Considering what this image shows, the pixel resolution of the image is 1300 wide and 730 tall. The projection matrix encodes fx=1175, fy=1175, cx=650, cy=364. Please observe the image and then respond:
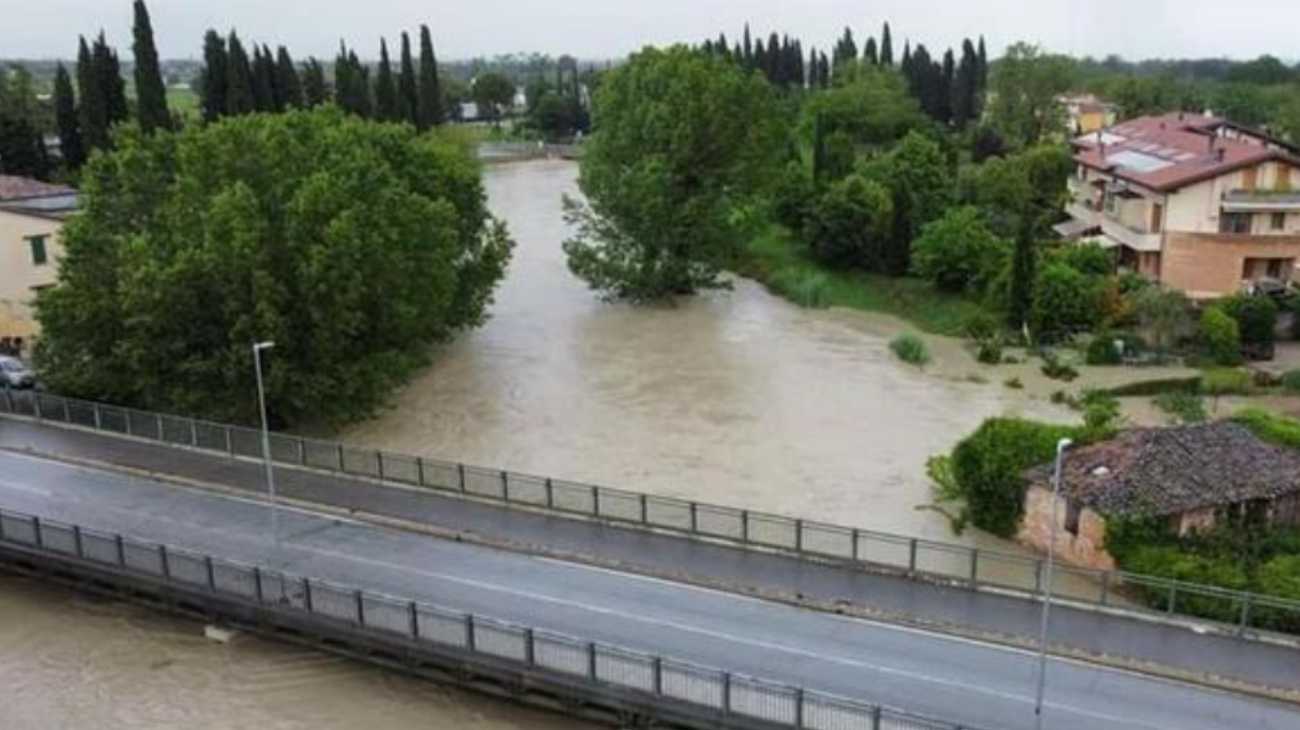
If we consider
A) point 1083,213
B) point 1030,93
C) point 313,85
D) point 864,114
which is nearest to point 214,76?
point 313,85

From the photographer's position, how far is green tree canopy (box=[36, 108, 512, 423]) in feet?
109

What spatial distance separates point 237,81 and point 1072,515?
66.1 m

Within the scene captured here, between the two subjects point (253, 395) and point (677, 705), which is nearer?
point (677, 705)

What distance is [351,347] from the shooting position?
35250 mm

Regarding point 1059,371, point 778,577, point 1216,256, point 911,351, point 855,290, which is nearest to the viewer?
point 778,577

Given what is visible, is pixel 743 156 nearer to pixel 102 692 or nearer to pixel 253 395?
pixel 253 395

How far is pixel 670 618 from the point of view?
23.4m

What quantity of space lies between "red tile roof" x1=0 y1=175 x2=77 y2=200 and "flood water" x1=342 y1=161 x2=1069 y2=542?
21.5 meters

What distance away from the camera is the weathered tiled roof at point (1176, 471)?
1027 inches

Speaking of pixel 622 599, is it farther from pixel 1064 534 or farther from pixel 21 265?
pixel 21 265

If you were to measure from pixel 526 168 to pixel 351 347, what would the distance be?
86544mm

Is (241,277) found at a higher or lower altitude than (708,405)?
higher

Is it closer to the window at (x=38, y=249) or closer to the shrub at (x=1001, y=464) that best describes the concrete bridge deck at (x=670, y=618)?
the shrub at (x=1001, y=464)

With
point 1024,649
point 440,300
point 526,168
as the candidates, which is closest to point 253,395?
point 440,300
